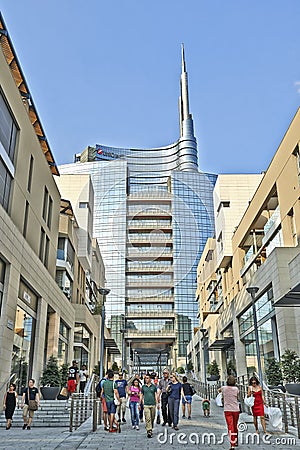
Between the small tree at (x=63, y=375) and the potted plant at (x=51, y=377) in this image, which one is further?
the small tree at (x=63, y=375)

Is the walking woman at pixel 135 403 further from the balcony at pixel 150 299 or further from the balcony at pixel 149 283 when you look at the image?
the balcony at pixel 150 299

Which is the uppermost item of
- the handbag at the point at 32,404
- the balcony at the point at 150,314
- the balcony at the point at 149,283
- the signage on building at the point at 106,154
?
the signage on building at the point at 106,154

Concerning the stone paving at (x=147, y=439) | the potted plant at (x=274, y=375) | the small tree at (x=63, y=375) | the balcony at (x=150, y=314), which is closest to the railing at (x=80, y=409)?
the stone paving at (x=147, y=439)

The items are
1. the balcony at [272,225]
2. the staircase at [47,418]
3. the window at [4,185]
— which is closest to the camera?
the staircase at [47,418]

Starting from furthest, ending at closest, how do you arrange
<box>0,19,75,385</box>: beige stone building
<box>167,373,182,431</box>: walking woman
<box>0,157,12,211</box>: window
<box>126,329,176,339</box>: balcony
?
<box>126,329,176,339</box>: balcony
<box>0,157,12,211</box>: window
<box>0,19,75,385</box>: beige stone building
<box>167,373,182,431</box>: walking woman

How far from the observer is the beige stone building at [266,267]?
947 inches

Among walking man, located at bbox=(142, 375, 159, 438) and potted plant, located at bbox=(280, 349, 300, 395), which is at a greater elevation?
potted plant, located at bbox=(280, 349, 300, 395)

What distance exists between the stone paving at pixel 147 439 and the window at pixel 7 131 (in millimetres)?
11664

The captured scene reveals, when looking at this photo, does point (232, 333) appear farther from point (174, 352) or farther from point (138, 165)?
point (138, 165)

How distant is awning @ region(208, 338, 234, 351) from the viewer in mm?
42875

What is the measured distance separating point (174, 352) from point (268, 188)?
6549 centimetres

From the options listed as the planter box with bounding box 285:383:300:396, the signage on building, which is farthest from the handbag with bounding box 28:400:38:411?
the signage on building

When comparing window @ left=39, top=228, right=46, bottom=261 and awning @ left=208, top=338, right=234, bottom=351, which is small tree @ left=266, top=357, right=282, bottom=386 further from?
awning @ left=208, top=338, right=234, bottom=351

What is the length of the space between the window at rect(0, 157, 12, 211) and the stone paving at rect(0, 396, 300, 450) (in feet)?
31.3
